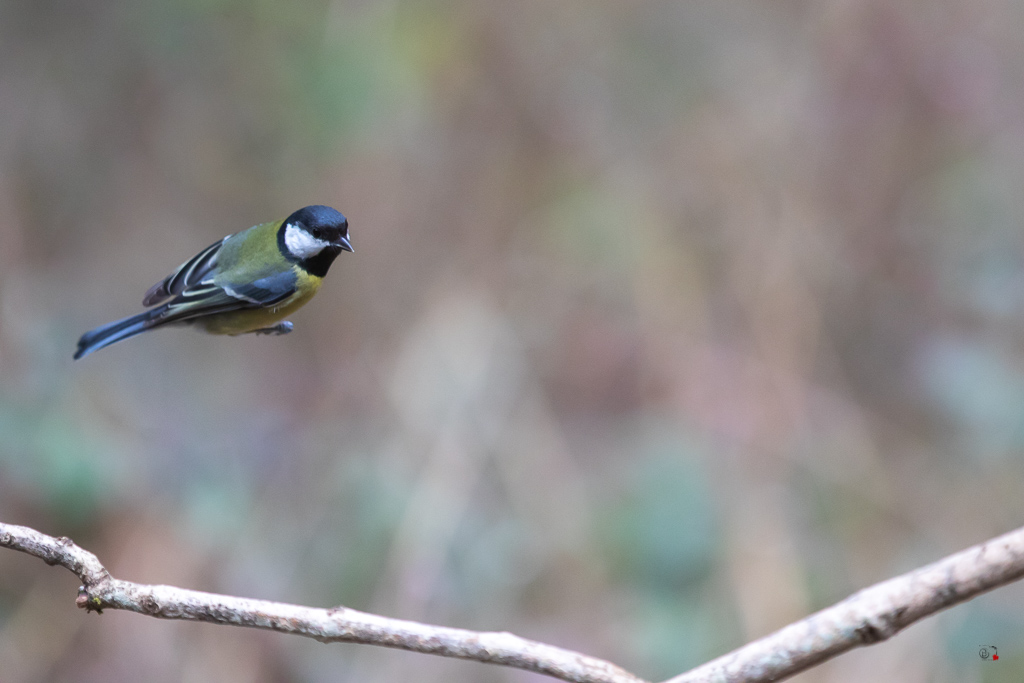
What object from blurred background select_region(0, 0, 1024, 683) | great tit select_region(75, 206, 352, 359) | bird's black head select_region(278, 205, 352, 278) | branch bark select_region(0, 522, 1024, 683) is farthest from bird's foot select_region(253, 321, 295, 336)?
blurred background select_region(0, 0, 1024, 683)

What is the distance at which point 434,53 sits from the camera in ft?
15.4

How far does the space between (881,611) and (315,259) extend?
2.63ft

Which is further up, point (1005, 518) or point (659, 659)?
point (1005, 518)

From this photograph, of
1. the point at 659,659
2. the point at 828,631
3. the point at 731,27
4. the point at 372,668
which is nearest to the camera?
the point at 828,631

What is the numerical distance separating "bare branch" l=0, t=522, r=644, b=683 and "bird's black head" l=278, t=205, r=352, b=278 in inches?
19.3

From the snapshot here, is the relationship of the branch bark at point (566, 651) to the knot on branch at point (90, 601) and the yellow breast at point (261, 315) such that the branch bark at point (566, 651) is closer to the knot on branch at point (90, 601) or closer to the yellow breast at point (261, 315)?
the knot on branch at point (90, 601)

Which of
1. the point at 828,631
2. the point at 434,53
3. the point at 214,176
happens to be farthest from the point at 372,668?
the point at 828,631

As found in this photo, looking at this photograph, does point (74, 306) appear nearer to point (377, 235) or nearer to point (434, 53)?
point (377, 235)

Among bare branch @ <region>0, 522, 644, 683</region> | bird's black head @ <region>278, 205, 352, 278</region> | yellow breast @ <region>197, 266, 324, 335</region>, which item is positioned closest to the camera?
bird's black head @ <region>278, 205, 352, 278</region>

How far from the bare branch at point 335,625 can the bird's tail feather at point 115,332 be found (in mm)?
371

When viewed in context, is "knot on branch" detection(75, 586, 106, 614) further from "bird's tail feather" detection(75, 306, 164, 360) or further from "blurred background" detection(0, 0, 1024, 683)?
"blurred background" detection(0, 0, 1024, 683)

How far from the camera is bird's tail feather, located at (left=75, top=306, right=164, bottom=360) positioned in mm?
1093

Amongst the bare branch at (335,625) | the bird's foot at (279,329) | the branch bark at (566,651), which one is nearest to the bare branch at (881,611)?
the branch bark at (566,651)

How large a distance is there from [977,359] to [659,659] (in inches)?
78.2
